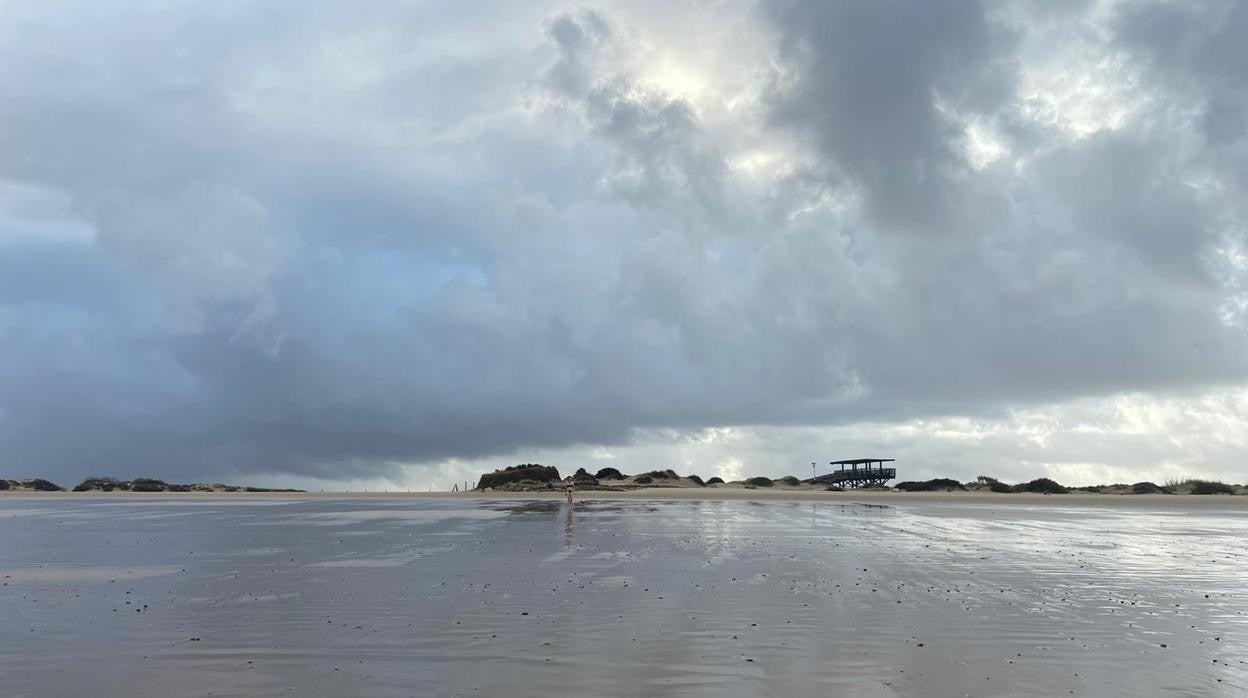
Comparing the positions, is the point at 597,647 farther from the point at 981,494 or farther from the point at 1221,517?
the point at 981,494

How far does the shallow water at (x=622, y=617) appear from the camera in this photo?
8.73 metres

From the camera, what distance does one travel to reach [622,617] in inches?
469

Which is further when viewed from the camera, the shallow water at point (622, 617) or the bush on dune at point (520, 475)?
the bush on dune at point (520, 475)

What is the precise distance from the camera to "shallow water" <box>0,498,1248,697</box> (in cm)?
873

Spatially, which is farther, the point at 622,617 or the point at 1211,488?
the point at 1211,488

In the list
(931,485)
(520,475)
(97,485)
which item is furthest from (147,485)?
(931,485)

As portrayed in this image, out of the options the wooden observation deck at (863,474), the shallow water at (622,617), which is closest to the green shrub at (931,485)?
the wooden observation deck at (863,474)

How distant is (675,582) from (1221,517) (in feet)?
119

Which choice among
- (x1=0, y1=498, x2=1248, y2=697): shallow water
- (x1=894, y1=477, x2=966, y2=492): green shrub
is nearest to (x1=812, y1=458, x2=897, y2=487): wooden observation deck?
(x1=894, y1=477, x2=966, y2=492): green shrub

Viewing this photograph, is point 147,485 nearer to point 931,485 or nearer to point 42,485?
point 42,485

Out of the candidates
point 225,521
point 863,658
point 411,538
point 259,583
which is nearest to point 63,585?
point 259,583

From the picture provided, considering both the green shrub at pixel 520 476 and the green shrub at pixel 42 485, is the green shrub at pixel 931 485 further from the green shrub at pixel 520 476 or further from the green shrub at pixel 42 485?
the green shrub at pixel 42 485

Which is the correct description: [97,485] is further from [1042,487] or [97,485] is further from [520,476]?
[1042,487]

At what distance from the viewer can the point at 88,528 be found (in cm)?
2933
